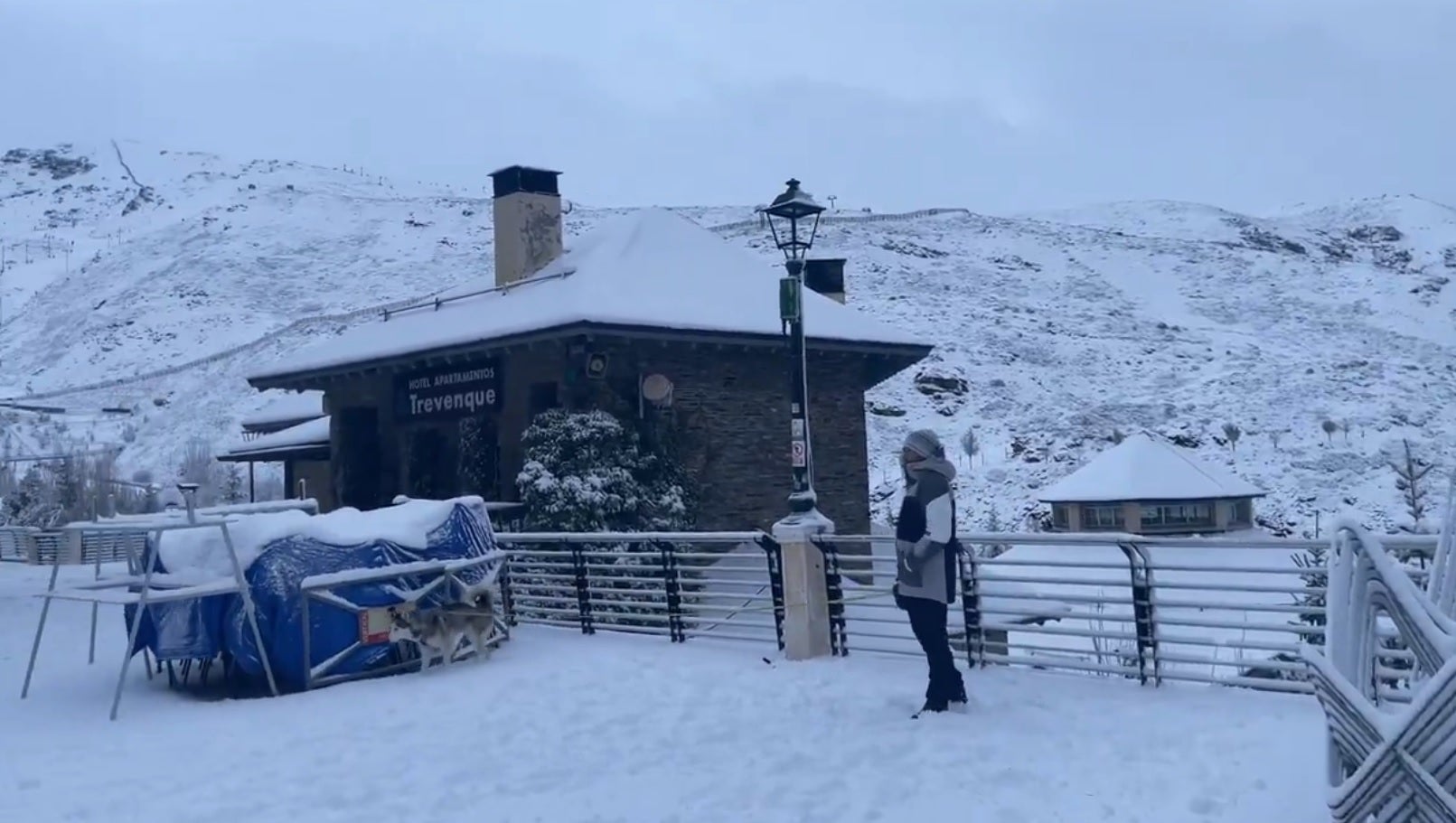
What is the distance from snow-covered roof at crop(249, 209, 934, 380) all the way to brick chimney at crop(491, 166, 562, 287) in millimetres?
334

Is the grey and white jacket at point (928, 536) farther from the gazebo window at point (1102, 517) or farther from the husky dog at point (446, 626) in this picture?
the gazebo window at point (1102, 517)

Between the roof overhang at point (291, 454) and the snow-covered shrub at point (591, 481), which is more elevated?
the roof overhang at point (291, 454)

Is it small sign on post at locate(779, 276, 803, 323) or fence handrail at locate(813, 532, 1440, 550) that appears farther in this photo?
small sign on post at locate(779, 276, 803, 323)

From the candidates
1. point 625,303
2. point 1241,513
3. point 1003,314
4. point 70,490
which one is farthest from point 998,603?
point 1003,314

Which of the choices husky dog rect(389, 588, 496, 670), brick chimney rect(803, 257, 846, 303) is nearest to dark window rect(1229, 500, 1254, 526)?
brick chimney rect(803, 257, 846, 303)

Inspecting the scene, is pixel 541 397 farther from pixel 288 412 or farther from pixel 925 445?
pixel 288 412

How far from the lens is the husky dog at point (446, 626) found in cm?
1039

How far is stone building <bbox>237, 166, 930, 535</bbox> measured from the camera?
57.1 ft

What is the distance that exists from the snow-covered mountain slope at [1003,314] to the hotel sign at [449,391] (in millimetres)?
21347

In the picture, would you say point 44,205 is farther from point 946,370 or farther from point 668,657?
point 668,657

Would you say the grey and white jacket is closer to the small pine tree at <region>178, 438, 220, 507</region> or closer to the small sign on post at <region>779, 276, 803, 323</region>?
the small sign on post at <region>779, 276, 803, 323</region>

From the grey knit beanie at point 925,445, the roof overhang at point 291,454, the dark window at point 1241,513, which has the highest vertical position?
the roof overhang at point 291,454

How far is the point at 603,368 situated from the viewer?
1728 cm

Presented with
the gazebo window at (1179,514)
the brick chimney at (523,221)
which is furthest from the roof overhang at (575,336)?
the gazebo window at (1179,514)
